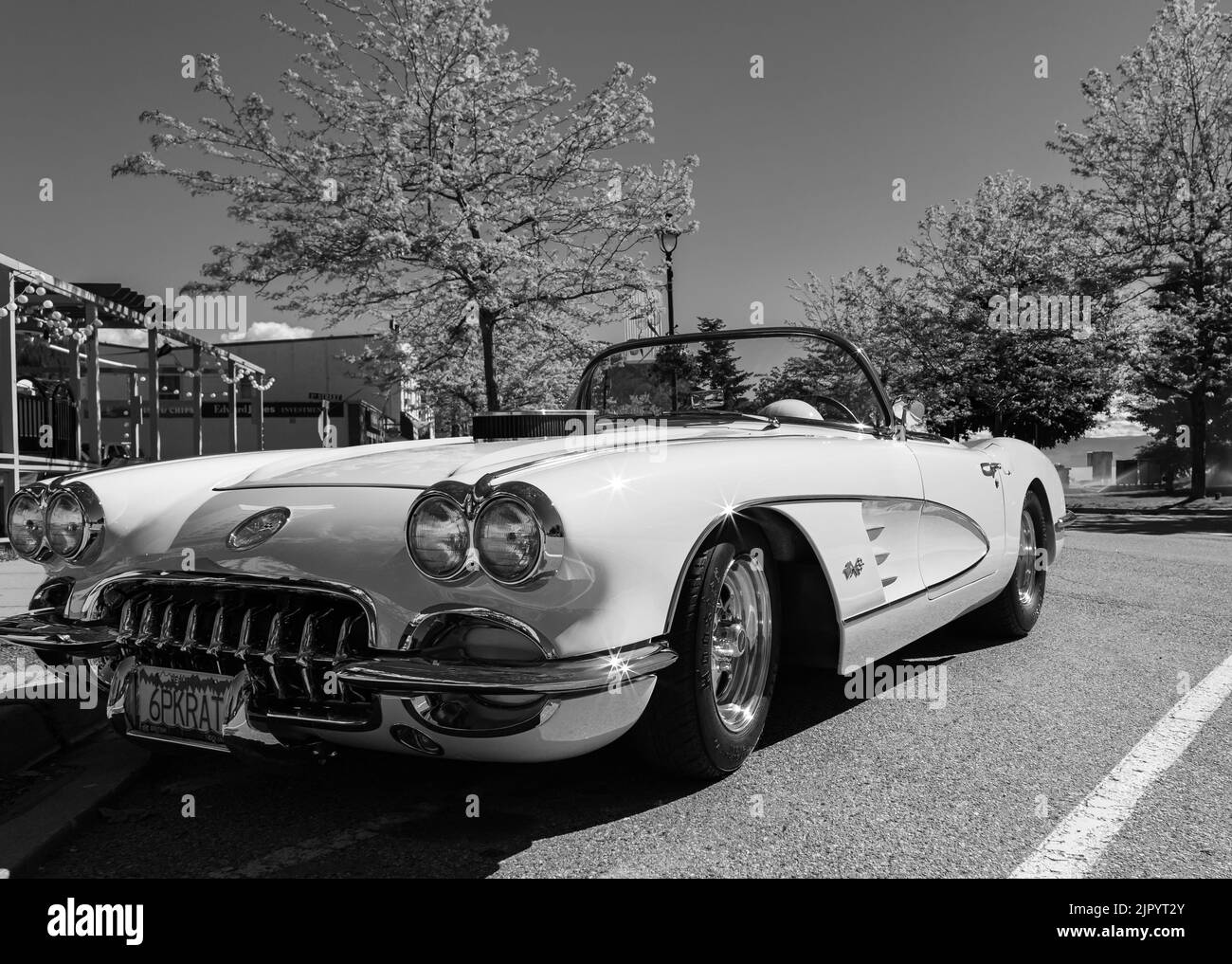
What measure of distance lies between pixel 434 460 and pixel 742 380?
160 centimetres

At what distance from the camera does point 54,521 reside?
2.79 metres

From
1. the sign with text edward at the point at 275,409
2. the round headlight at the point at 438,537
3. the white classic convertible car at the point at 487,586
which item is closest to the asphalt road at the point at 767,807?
the white classic convertible car at the point at 487,586

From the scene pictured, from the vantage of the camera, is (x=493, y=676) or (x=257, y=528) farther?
(x=257, y=528)

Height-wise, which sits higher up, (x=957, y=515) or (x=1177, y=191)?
(x=1177, y=191)

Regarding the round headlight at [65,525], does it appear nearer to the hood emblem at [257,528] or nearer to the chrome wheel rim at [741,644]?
the hood emblem at [257,528]

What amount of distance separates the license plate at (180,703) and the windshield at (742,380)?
2042mm

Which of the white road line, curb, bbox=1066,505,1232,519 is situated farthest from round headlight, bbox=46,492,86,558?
curb, bbox=1066,505,1232,519

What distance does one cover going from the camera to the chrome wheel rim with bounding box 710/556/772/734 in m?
2.63

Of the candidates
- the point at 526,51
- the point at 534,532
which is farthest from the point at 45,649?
the point at 526,51

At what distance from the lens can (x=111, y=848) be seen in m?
2.26

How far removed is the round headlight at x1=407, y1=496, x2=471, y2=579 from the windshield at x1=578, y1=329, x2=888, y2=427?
5.67ft

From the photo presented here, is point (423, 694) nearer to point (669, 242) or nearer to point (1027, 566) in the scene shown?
point (1027, 566)

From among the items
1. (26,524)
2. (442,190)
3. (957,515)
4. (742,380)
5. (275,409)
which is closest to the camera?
(26,524)

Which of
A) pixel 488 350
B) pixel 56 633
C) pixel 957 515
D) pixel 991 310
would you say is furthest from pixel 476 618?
pixel 991 310
